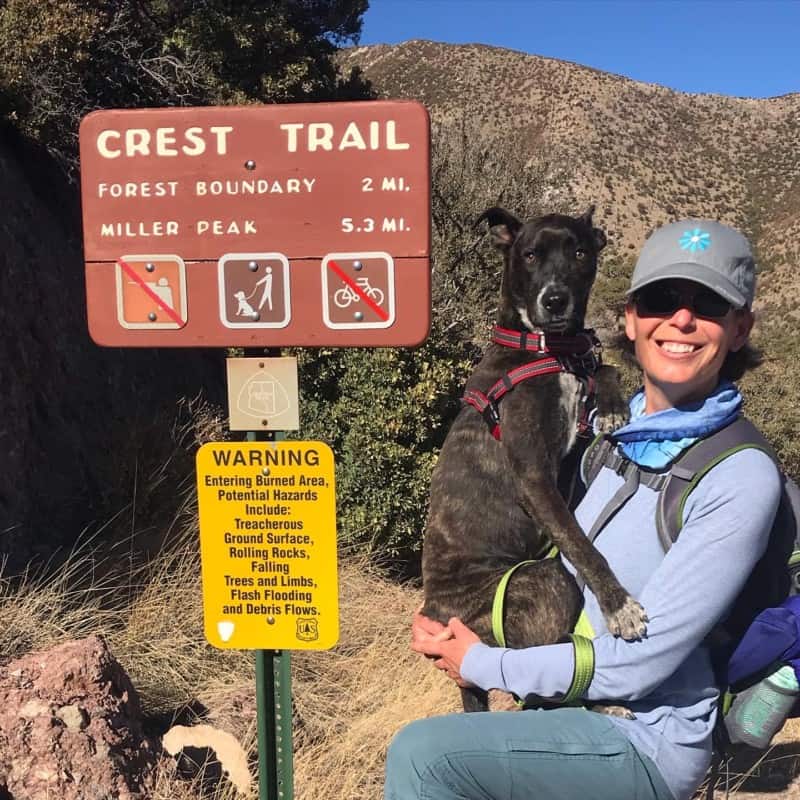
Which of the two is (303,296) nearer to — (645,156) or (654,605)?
(654,605)

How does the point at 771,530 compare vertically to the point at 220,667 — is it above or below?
above

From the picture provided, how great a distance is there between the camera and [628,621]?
2.10 m

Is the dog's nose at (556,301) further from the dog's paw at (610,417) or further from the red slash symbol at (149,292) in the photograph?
the red slash symbol at (149,292)

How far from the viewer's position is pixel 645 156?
40.1 meters

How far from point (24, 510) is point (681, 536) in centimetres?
453

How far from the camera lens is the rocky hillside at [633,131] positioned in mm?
35312

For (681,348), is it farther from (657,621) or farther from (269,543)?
(269,543)

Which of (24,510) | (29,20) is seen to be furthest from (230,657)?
(29,20)

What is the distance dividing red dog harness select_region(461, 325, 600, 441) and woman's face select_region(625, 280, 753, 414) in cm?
102

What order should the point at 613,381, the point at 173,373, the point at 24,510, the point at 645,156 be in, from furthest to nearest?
the point at 645,156
the point at 173,373
the point at 24,510
the point at 613,381

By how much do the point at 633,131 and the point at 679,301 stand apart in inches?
1696

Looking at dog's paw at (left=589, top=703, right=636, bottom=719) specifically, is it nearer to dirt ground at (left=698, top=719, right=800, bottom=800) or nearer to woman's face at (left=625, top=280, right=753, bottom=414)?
woman's face at (left=625, top=280, right=753, bottom=414)

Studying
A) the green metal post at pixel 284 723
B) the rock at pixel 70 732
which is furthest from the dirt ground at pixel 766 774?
the rock at pixel 70 732

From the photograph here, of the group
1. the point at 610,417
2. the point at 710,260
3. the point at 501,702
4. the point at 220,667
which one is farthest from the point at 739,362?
the point at 220,667
